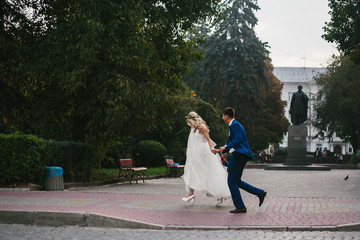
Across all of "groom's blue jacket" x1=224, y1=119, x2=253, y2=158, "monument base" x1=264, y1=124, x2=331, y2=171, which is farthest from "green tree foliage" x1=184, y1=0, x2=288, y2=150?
"groom's blue jacket" x1=224, y1=119, x2=253, y2=158

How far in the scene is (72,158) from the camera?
17.4 metres

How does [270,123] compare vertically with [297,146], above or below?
above

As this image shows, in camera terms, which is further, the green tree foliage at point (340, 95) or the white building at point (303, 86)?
the white building at point (303, 86)

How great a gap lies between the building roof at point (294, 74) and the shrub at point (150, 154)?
84121 mm

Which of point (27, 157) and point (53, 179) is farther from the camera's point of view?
point (53, 179)

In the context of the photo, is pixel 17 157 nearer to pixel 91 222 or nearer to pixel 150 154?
pixel 91 222

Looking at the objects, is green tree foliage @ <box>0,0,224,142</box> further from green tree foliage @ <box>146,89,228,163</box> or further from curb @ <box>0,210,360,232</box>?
green tree foliage @ <box>146,89,228,163</box>

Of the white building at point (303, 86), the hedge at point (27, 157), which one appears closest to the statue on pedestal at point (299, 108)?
the hedge at point (27, 157)

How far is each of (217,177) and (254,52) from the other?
38.2m

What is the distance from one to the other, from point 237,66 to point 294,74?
70.5 m

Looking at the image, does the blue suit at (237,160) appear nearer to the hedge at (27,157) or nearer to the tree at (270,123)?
the hedge at (27,157)

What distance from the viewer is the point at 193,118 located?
38.7 ft

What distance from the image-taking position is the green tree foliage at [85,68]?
17141 mm

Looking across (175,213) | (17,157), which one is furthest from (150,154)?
(175,213)
